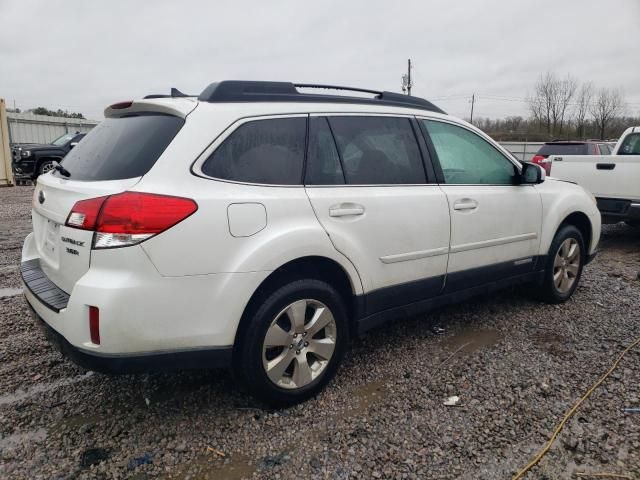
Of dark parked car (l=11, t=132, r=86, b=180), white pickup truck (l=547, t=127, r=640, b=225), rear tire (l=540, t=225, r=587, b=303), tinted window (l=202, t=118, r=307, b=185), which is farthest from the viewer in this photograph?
dark parked car (l=11, t=132, r=86, b=180)

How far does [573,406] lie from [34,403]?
10.2 ft

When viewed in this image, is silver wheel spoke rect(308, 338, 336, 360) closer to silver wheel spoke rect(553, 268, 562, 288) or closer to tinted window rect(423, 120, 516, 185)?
tinted window rect(423, 120, 516, 185)

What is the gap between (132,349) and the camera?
2.21 metres

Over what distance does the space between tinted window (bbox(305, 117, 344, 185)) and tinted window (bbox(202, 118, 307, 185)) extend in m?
0.06

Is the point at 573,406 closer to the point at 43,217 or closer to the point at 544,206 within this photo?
the point at 544,206

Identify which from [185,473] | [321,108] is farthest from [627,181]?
[185,473]

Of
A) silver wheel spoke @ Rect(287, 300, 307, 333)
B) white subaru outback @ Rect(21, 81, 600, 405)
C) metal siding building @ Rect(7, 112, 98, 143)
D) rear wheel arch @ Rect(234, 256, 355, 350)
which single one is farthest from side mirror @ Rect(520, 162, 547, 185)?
metal siding building @ Rect(7, 112, 98, 143)

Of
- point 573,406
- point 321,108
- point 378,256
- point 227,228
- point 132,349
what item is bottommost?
point 573,406

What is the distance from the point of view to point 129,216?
2.16 m

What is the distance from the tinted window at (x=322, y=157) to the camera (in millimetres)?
2793

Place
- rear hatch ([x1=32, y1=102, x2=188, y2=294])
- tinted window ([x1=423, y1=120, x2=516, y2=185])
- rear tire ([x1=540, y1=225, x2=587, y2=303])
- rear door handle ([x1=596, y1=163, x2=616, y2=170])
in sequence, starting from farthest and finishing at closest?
rear door handle ([x1=596, y1=163, x2=616, y2=170]) → rear tire ([x1=540, y1=225, x2=587, y2=303]) → tinted window ([x1=423, y1=120, x2=516, y2=185]) → rear hatch ([x1=32, y1=102, x2=188, y2=294])

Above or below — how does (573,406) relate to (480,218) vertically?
below

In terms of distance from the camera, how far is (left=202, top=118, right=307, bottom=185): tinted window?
246 centimetres

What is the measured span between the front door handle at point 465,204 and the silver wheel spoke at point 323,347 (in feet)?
4.40
